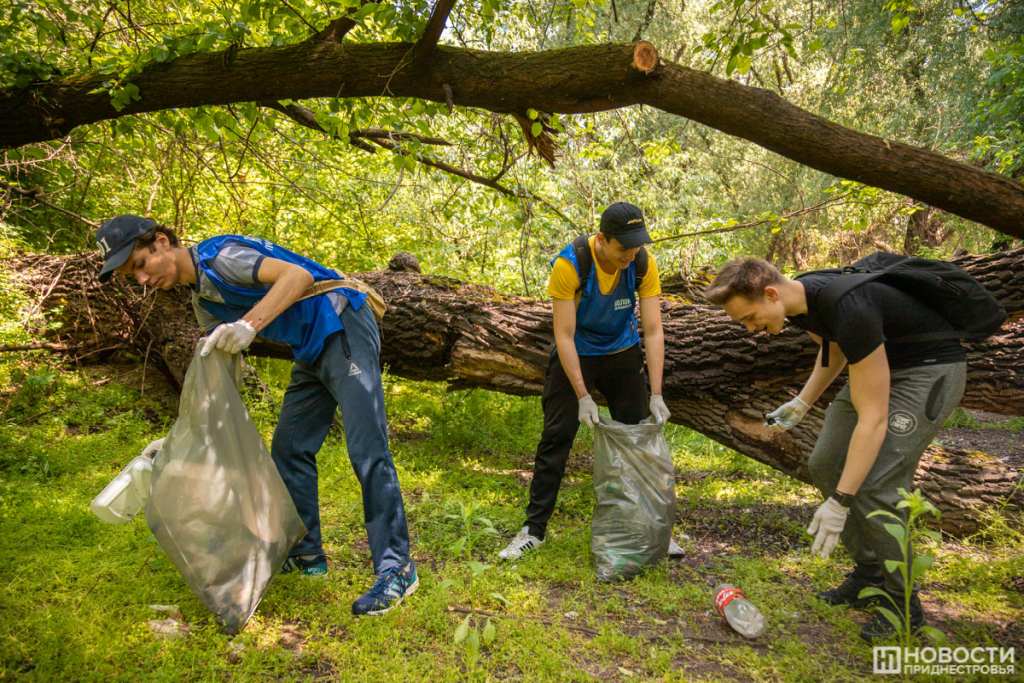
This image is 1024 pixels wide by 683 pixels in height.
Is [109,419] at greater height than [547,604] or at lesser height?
lesser

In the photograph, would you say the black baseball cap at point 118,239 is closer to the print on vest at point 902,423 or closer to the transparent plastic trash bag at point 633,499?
the transparent plastic trash bag at point 633,499

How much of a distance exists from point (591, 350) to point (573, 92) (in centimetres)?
129

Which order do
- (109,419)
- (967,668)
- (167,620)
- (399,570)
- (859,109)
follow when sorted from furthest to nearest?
(859,109) → (109,419) → (399,570) → (167,620) → (967,668)

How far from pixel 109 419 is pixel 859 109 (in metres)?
12.4

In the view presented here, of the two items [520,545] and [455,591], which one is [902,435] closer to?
[520,545]

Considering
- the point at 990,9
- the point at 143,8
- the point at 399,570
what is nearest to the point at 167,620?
the point at 399,570

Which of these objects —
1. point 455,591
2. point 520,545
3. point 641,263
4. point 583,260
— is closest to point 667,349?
point 641,263

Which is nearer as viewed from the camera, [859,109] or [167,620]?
[167,620]

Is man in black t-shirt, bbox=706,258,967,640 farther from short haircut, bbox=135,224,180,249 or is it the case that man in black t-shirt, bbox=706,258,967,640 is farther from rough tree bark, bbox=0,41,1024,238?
short haircut, bbox=135,224,180,249

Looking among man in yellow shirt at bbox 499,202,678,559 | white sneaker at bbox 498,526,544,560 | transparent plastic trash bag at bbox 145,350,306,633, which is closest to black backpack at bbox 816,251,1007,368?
man in yellow shirt at bbox 499,202,678,559

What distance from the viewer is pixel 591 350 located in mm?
3320

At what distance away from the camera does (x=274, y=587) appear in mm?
2820

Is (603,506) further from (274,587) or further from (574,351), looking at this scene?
(274,587)

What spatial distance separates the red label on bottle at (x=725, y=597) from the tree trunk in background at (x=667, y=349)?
143 cm
